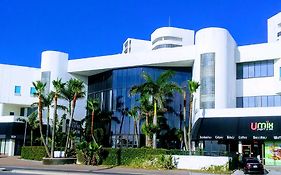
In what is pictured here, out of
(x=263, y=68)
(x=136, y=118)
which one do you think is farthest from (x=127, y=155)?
(x=263, y=68)

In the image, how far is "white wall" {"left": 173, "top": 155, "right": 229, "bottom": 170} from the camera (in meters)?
37.7

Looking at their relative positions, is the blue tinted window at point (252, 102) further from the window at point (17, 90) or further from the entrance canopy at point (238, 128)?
the window at point (17, 90)

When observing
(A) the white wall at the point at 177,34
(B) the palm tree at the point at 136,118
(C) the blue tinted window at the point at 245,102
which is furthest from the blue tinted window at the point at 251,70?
(A) the white wall at the point at 177,34

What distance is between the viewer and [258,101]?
2014 inches

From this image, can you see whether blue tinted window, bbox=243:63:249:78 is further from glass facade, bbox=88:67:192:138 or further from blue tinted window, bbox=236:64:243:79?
glass facade, bbox=88:67:192:138

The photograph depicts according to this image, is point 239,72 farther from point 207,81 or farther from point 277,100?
point 277,100

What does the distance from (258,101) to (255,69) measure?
4051mm

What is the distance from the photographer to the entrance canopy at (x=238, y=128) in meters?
44.1

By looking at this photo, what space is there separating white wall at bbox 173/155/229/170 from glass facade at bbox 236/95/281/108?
51.2 ft

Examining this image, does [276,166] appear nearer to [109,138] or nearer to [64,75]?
[109,138]

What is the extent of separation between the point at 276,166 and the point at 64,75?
113 ft

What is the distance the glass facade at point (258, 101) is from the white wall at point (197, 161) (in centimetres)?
1559

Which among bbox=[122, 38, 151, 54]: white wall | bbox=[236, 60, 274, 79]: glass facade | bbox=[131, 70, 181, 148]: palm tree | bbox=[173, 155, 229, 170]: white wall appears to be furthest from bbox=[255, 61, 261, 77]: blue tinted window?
bbox=[122, 38, 151, 54]: white wall

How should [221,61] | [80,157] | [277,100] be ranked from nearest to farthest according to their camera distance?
[80,157]
[277,100]
[221,61]
